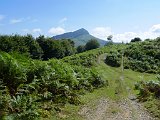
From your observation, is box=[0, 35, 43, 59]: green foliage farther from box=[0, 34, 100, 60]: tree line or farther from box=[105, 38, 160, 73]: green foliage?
box=[105, 38, 160, 73]: green foliage

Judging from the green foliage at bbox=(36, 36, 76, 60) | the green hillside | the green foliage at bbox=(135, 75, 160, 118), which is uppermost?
the green foliage at bbox=(36, 36, 76, 60)

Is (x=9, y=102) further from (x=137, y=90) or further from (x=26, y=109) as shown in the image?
(x=137, y=90)

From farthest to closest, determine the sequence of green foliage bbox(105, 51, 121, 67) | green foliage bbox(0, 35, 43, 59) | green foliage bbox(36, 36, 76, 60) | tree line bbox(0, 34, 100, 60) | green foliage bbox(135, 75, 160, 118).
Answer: green foliage bbox(36, 36, 76, 60), tree line bbox(0, 34, 100, 60), green foliage bbox(0, 35, 43, 59), green foliage bbox(105, 51, 121, 67), green foliage bbox(135, 75, 160, 118)

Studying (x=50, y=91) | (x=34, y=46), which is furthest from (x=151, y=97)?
(x=34, y=46)

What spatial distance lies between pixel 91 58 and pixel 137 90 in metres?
29.0

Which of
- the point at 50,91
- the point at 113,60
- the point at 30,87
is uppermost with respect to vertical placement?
the point at 113,60

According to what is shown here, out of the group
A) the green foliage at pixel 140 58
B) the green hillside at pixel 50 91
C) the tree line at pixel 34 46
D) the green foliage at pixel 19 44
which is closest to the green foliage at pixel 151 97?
the green hillside at pixel 50 91

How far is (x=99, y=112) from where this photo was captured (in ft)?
67.7

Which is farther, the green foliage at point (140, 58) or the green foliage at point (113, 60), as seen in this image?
the green foliage at point (113, 60)

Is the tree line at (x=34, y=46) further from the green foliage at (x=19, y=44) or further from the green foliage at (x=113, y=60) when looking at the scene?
the green foliage at (x=113, y=60)

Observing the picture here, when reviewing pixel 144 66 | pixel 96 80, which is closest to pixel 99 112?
pixel 96 80

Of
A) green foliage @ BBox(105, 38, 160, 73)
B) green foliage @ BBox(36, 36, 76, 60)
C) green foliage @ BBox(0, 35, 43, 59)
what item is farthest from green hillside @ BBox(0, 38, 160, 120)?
green foliage @ BBox(36, 36, 76, 60)

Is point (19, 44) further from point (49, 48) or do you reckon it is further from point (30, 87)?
point (30, 87)

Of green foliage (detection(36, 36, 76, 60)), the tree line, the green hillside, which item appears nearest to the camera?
the green hillside
